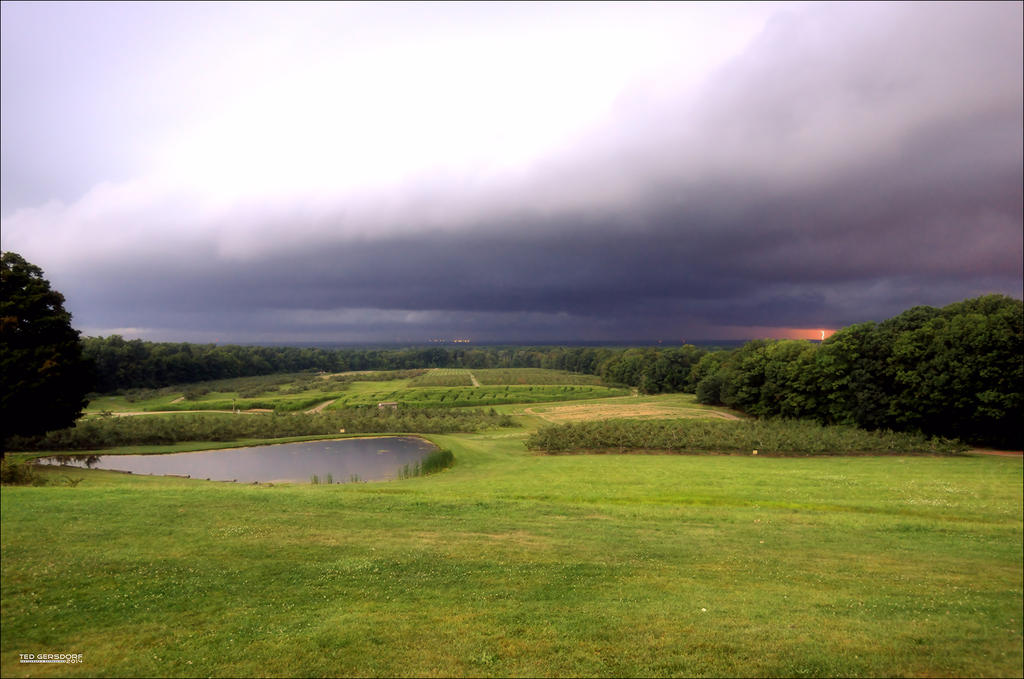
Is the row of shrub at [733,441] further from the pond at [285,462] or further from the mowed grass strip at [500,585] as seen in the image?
the mowed grass strip at [500,585]

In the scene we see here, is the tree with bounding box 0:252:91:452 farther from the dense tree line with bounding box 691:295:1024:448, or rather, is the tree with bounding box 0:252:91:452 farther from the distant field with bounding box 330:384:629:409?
the dense tree line with bounding box 691:295:1024:448

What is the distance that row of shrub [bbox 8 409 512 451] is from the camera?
39.5m

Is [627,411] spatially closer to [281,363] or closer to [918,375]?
[918,375]

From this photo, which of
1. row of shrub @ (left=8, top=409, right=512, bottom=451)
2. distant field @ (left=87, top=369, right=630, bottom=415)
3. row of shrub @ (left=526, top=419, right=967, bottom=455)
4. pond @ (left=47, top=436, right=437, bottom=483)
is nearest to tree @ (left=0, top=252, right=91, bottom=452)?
row of shrub @ (left=8, top=409, right=512, bottom=451)

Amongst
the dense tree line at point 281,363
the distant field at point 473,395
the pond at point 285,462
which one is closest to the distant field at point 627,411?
the distant field at point 473,395

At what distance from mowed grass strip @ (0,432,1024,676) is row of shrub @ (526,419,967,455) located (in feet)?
58.9

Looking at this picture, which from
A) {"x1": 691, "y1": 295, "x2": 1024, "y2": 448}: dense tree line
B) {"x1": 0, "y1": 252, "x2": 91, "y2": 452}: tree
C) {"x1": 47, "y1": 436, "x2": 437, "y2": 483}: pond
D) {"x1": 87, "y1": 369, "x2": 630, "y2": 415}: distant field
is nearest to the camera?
{"x1": 0, "y1": 252, "x2": 91, "y2": 452}: tree

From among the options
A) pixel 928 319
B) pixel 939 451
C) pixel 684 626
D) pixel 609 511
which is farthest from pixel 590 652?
pixel 928 319

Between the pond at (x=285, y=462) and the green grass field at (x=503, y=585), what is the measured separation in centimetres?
1477

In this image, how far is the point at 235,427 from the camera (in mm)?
48062

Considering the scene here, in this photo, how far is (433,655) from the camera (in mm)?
8641

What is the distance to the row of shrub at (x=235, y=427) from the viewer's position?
39531 millimetres

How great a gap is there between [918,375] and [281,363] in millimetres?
157602

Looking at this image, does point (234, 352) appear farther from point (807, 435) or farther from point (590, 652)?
point (590, 652)
